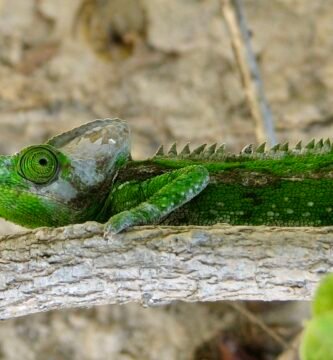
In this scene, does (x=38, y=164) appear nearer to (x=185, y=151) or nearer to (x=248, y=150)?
(x=185, y=151)

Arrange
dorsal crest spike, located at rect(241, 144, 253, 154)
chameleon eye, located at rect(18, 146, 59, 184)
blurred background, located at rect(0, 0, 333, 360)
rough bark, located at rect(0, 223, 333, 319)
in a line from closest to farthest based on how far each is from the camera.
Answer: rough bark, located at rect(0, 223, 333, 319) < chameleon eye, located at rect(18, 146, 59, 184) < dorsal crest spike, located at rect(241, 144, 253, 154) < blurred background, located at rect(0, 0, 333, 360)

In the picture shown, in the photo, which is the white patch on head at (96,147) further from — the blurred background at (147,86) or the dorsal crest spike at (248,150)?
the blurred background at (147,86)

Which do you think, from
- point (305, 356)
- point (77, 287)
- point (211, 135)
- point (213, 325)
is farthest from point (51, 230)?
point (211, 135)

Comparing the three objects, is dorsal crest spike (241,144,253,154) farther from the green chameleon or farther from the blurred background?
the blurred background

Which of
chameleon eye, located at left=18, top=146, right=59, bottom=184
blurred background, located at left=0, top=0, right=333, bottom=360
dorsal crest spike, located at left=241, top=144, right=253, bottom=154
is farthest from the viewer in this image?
blurred background, located at left=0, top=0, right=333, bottom=360

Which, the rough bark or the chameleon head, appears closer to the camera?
the rough bark

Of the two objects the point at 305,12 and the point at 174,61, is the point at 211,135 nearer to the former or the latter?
the point at 174,61

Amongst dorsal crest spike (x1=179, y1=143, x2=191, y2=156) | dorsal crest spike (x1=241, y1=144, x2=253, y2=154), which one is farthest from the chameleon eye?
dorsal crest spike (x1=241, y1=144, x2=253, y2=154)
